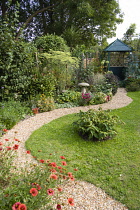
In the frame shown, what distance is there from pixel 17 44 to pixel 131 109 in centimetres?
474

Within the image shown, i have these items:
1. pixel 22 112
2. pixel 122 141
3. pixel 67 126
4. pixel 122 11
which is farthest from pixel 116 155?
pixel 122 11

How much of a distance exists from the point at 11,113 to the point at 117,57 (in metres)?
11.6

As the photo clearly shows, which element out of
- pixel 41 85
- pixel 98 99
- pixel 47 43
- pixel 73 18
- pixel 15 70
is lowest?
pixel 98 99

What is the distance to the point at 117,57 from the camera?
14.3 m

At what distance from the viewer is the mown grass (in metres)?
2.53

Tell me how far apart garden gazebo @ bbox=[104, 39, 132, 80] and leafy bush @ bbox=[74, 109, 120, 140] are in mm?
10191

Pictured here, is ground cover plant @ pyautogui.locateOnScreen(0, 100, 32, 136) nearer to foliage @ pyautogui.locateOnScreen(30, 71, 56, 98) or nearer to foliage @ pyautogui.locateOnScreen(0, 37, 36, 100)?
foliage @ pyautogui.locateOnScreen(0, 37, 36, 100)

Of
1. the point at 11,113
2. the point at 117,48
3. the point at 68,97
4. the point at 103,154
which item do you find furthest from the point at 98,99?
the point at 117,48

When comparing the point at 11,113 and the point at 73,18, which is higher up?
the point at 73,18

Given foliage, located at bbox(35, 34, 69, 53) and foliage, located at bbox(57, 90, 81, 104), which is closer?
foliage, located at bbox(57, 90, 81, 104)

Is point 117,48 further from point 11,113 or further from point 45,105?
point 11,113

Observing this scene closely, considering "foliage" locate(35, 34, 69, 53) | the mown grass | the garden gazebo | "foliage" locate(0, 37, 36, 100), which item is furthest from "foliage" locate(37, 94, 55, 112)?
the garden gazebo

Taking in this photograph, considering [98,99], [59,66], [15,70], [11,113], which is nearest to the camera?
[11,113]

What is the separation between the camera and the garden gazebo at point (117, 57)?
44.1ft
